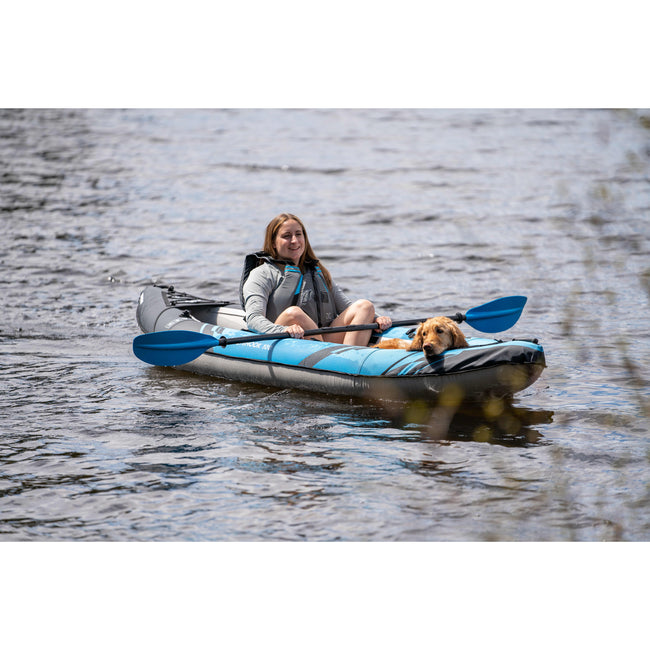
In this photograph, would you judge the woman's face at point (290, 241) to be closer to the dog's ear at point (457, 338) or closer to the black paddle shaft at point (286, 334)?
the black paddle shaft at point (286, 334)

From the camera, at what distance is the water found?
365 centimetres

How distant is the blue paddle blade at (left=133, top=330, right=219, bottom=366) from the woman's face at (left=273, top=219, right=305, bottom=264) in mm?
740

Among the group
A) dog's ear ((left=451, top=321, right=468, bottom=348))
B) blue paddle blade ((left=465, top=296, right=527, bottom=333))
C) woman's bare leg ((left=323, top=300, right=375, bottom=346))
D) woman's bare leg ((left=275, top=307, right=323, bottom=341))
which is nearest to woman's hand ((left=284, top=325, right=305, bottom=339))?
woman's bare leg ((left=275, top=307, right=323, bottom=341))

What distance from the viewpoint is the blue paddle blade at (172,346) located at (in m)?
5.42

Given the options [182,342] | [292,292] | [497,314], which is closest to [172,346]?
[182,342]

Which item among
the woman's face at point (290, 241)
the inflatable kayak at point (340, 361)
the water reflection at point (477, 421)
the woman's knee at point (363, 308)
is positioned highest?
the woman's face at point (290, 241)

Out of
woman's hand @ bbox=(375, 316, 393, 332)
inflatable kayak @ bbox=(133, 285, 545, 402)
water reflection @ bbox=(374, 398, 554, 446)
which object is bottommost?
water reflection @ bbox=(374, 398, 554, 446)

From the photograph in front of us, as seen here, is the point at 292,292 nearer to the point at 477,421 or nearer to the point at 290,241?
the point at 290,241

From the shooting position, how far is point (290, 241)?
5664 millimetres

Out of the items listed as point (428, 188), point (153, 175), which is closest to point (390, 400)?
point (428, 188)

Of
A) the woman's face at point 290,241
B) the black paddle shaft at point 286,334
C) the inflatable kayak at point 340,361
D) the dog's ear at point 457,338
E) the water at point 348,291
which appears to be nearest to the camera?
the water at point 348,291

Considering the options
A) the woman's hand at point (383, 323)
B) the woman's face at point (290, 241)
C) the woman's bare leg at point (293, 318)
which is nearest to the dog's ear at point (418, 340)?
the woman's hand at point (383, 323)

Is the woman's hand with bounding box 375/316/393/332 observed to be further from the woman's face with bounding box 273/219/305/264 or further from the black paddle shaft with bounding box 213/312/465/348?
the woman's face with bounding box 273/219/305/264

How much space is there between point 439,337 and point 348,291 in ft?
12.4
